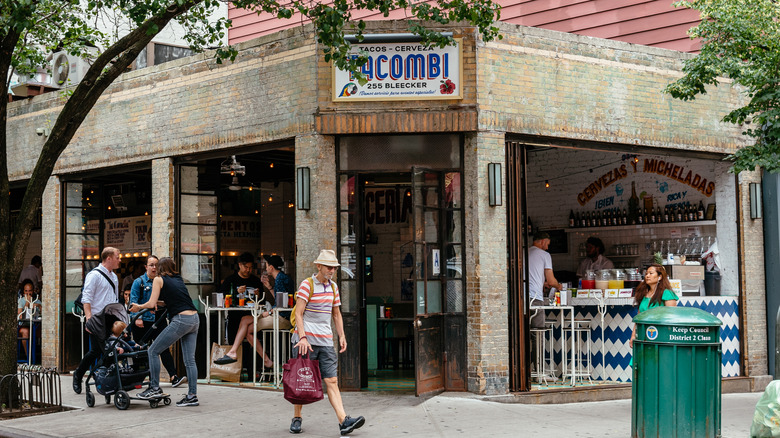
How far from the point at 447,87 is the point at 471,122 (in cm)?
57

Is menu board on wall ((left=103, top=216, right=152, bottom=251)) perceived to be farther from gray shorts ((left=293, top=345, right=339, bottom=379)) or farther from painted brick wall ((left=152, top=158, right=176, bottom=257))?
gray shorts ((left=293, top=345, right=339, bottom=379))

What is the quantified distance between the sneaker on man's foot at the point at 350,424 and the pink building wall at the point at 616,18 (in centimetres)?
960

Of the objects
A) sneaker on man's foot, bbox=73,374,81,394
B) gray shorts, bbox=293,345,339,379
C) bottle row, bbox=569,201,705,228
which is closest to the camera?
gray shorts, bbox=293,345,339,379

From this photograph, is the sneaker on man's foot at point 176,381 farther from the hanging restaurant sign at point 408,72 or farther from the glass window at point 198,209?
the hanging restaurant sign at point 408,72

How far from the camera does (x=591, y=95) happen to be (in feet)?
38.8

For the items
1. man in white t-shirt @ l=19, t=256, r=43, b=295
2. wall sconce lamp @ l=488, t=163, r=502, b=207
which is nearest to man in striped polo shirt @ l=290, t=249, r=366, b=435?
wall sconce lamp @ l=488, t=163, r=502, b=207

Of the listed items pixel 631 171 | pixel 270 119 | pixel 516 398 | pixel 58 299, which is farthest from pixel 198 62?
pixel 631 171

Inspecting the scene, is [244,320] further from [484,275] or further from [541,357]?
[541,357]

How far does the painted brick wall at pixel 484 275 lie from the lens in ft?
35.0

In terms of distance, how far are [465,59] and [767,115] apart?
4.00 meters

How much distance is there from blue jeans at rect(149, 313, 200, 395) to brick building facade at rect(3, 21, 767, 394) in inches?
65.8

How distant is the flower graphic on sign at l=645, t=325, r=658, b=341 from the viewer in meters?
7.26

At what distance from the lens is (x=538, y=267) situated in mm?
11914

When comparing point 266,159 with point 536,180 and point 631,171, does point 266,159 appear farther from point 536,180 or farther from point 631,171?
point 631,171
